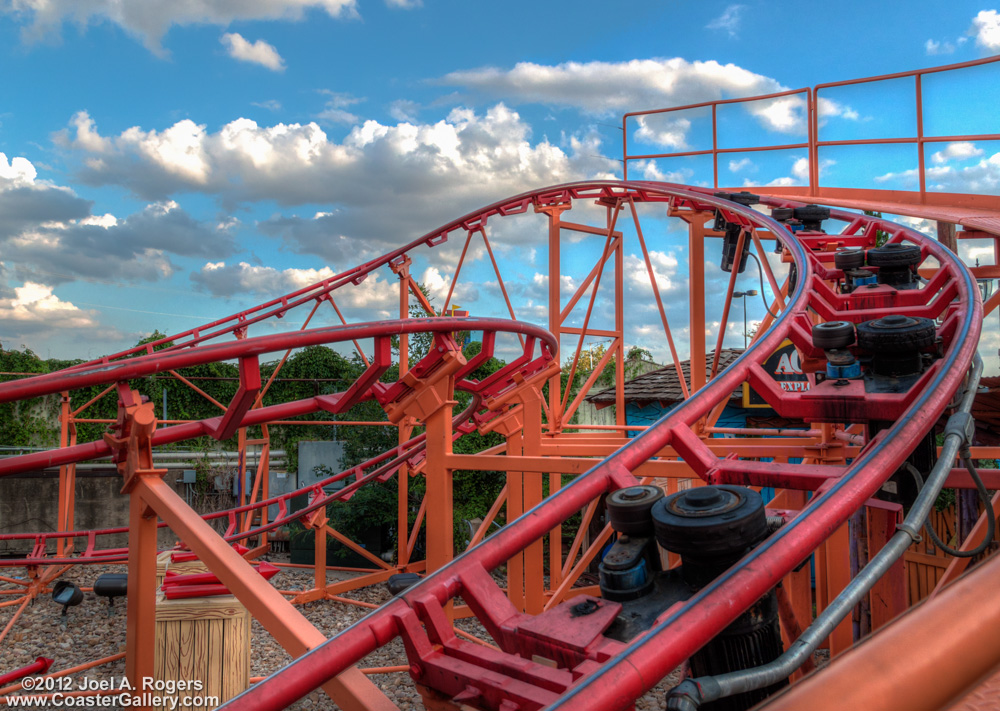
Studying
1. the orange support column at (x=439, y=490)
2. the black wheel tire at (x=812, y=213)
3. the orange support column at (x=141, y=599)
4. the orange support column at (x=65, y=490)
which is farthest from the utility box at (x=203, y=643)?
the orange support column at (x=65, y=490)

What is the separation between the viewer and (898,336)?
310 centimetres

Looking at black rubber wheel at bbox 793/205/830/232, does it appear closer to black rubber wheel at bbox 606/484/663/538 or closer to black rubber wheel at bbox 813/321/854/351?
black rubber wheel at bbox 813/321/854/351

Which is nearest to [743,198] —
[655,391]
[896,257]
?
[896,257]

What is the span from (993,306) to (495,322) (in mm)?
3486

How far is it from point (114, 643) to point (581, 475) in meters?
6.57

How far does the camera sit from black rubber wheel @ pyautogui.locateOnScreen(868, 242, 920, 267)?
4.54 meters

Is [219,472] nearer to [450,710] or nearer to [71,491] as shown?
[71,491]

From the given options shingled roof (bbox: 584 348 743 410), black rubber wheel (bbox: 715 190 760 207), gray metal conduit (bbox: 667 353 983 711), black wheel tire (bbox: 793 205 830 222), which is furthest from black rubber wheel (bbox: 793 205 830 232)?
shingled roof (bbox: 584 348 743 410)

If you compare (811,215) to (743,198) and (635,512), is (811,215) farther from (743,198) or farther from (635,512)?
(635,512)

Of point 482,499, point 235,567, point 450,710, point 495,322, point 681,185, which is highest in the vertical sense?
point 681,185

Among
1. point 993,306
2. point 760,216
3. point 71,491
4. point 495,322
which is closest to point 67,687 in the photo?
point 71,491

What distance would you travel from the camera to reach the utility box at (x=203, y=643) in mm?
4145

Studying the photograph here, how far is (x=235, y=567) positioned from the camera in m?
2.81

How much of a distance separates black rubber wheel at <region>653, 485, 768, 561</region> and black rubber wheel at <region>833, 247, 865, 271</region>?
3146 mm
